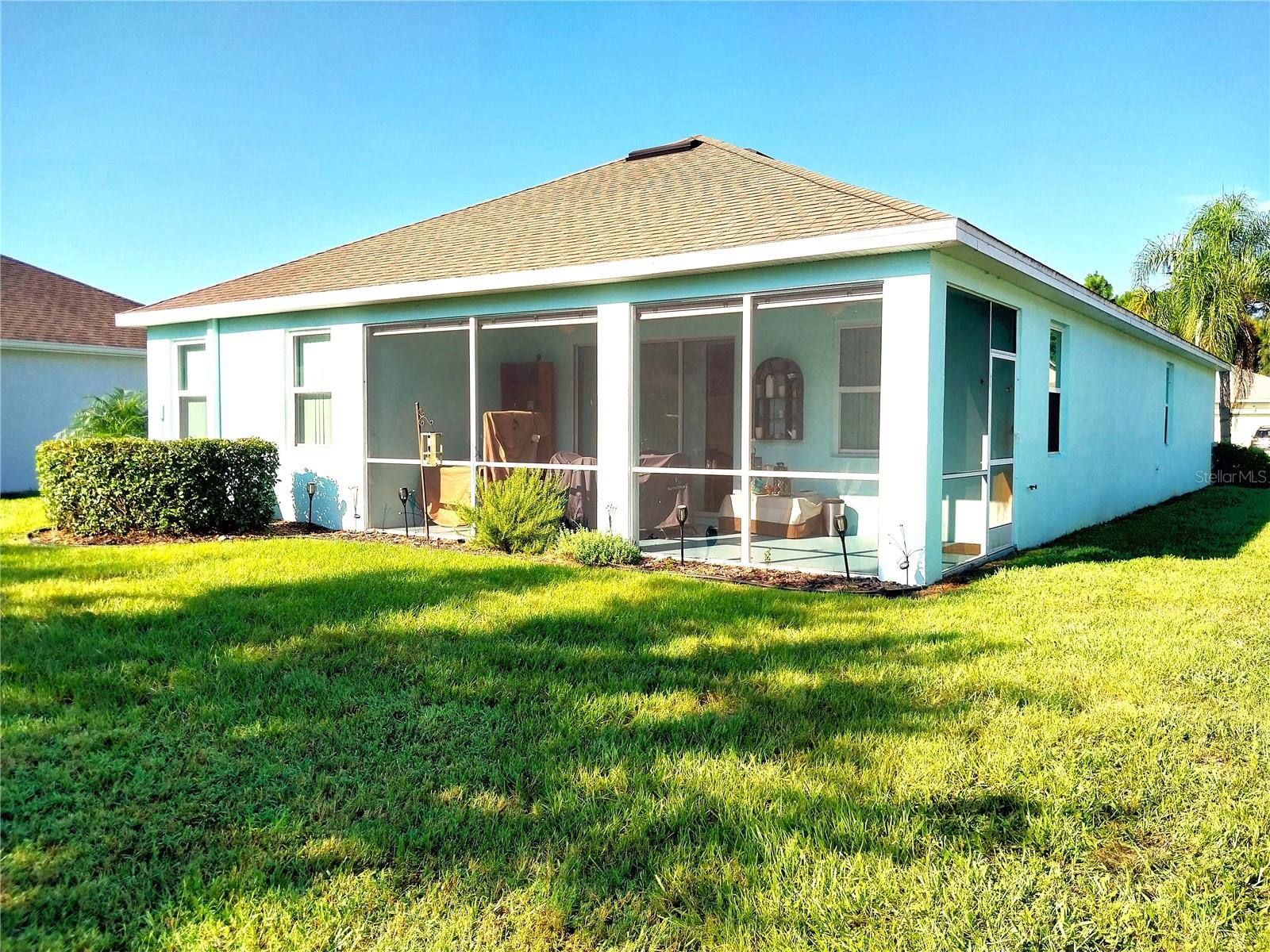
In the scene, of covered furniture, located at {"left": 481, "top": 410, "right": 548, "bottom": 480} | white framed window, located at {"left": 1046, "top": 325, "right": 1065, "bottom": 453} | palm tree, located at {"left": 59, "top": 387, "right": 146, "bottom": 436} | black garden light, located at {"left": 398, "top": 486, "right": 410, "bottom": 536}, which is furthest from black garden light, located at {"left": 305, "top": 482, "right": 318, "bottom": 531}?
white framed window, located at {"left": 1046, "top": 325, "right": 1065, "bottom": 453}

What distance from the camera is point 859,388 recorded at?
9688 millimetres

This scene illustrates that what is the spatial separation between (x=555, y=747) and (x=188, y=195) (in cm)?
1406

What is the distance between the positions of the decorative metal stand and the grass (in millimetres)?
3563

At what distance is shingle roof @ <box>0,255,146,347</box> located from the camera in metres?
15.4

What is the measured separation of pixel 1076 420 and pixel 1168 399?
763 cm

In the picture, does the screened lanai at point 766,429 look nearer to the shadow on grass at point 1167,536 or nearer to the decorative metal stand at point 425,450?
the shadow on grass at point 1167,536

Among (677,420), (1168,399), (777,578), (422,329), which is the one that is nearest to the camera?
(777,578)

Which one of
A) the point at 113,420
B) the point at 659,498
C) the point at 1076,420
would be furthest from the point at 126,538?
the point at 1076,420

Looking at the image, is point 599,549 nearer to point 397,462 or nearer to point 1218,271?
point 397,462

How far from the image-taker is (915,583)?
22.4ft

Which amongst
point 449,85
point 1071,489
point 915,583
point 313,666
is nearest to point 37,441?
point 449,85

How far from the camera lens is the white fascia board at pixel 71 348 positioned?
582 inches

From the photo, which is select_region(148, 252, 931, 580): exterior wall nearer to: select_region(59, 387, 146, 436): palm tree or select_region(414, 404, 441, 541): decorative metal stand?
select_region(414, 404, 441, 541): decorative metal stand

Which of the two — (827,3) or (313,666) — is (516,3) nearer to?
(827,3)
